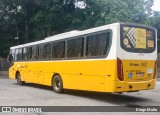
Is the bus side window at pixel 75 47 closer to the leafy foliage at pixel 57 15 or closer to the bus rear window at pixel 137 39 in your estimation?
the bus rear window at pixel 137 39

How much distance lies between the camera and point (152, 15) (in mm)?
46688

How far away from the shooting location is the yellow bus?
11922mm

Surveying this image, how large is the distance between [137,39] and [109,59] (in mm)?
1415

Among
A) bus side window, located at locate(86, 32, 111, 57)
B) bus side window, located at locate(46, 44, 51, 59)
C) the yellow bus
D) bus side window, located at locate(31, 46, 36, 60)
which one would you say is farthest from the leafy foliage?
bus side window, located at locate(86, 32, 111, 57)

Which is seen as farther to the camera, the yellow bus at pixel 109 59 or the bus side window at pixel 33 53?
the bus side window at pixel 33 53

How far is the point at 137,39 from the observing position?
12.4 metres

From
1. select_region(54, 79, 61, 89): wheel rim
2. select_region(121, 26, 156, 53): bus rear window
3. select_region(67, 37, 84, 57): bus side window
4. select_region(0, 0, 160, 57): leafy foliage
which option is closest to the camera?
select_region(121, 26, 156, 53): bus rear window

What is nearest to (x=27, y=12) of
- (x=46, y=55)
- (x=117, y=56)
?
(x=46, y=55)

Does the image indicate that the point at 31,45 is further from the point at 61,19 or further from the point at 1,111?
the point at 61,19

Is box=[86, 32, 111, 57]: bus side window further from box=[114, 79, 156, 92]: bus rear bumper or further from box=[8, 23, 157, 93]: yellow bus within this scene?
box=[114, 79, 156, 92]: bus rear bumper

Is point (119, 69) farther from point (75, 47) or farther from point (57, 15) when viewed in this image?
point (57, 15)

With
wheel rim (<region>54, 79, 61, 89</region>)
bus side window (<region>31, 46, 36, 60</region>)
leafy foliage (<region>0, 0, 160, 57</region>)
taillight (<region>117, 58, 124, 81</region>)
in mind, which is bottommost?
wheel rim (<region>54, 79, 61, 89</region>)

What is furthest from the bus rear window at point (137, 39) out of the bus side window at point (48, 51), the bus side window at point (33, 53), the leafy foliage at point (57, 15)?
the leafy foliage at point (57, 15)

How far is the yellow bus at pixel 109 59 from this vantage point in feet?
39.1
